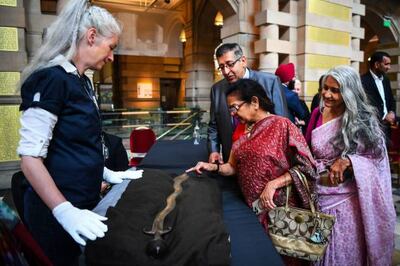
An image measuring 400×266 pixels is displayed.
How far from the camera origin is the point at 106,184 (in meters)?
1.67

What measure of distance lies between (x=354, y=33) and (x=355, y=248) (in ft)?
23.1

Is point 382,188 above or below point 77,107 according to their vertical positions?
below

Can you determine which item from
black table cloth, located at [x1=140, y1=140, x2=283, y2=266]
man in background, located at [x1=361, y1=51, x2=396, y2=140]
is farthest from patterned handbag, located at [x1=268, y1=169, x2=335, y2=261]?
man in background, located at [x1=361, y1=51, x2=396, y2=140]

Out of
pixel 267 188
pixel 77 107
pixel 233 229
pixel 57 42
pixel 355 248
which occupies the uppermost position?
pixel 57 42

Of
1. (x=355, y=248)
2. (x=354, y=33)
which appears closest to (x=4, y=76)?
(x=355, y=248)

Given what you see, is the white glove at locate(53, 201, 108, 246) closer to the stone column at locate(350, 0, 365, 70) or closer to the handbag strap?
the handbag strap

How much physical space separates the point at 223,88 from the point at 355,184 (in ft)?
4.09

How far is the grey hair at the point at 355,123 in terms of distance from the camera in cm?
170

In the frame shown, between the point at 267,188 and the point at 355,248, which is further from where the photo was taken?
the point at 355,248

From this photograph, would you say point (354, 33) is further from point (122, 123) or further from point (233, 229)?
point (233, 229)

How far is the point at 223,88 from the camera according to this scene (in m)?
2.49

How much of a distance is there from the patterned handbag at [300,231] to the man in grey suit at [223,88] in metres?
0.75

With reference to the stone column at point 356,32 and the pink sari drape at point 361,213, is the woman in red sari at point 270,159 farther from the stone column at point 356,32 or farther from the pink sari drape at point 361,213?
the stone column at point 356,32

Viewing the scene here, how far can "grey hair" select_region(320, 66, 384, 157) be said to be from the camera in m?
1.70
